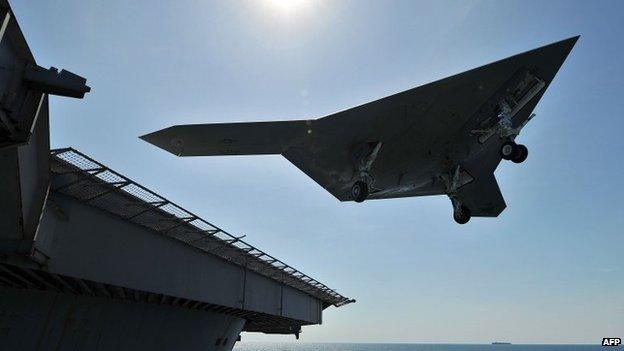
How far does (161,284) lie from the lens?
71.7 ft

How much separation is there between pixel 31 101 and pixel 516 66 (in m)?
17.9

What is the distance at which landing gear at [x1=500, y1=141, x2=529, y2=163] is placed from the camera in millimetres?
18266

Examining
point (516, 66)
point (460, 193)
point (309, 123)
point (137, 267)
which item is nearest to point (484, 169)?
point (460, 193)

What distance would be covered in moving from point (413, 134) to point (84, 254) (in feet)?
52.1

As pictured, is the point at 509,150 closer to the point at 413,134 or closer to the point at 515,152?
the point at 515,152

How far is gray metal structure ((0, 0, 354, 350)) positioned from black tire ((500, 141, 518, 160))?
49.2 feet

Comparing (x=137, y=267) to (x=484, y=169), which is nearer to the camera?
(x=137, y=267)

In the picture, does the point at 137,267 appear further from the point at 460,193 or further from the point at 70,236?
the point at 460,193

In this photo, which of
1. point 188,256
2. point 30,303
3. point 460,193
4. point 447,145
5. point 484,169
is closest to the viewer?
point 30,303

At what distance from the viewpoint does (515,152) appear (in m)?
18.3

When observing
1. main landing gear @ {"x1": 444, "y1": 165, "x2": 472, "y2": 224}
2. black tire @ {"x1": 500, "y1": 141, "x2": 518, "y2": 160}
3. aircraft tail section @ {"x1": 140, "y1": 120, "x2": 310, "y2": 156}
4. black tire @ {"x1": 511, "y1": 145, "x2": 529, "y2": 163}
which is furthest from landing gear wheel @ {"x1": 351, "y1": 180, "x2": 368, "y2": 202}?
black tire @ {"x1": 511, "y1": 145, "x2": 529, "y2": 163}

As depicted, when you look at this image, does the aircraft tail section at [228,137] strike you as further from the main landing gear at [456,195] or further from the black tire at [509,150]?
the black tire at [509,150]

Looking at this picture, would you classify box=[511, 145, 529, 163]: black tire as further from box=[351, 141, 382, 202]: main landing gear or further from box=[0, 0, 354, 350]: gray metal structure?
box=[0, 0, 354, 350]: gray metal structure

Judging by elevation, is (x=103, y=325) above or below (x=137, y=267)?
below
